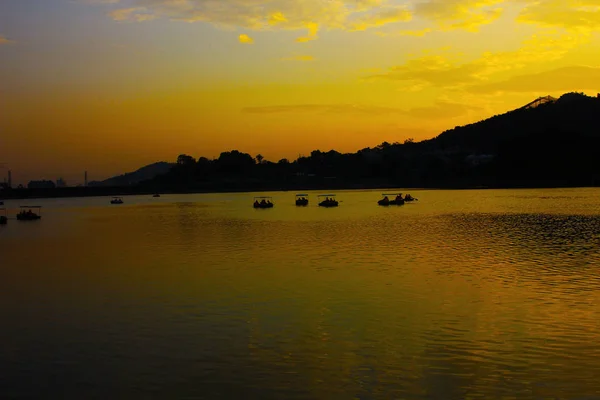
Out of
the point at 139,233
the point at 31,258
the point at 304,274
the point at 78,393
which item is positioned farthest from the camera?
the point at 139,233

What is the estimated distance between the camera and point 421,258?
41719 millimetres

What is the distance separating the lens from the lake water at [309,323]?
53.9 feet

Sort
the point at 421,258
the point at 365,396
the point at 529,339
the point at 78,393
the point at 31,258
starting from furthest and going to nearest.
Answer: the point at 31,258 → the point at 421,258 → the point at 529,339 → the point at 78,393 → the point at 365,396

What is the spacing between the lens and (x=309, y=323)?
75.9 feet

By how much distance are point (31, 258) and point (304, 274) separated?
2749 centimetres

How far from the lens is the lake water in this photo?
53.9 ft

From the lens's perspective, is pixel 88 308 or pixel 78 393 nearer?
pixel 78 393

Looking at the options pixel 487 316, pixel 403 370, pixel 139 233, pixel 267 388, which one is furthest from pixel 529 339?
pixel 139 233

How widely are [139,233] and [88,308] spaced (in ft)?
145

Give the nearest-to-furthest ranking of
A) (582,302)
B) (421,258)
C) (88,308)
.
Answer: (582,302) < (88,308) < (421,258)

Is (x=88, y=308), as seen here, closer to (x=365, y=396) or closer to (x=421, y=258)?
(x=365, y=396)

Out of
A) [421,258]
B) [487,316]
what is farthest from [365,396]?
[421,258]

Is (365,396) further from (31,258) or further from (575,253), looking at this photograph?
(31,258)

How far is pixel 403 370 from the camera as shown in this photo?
17.1 meters
